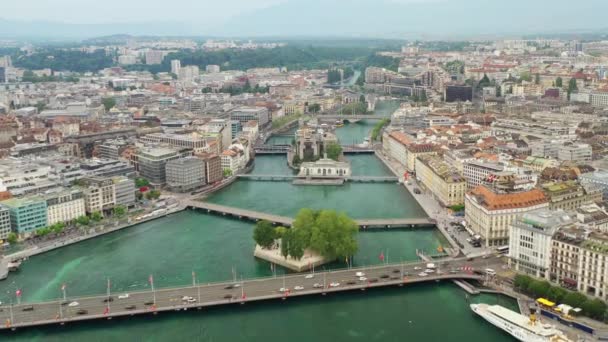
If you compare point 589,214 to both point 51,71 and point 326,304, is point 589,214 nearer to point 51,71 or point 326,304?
point 326,304

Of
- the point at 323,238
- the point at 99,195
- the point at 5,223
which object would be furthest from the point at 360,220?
the point at 5,223

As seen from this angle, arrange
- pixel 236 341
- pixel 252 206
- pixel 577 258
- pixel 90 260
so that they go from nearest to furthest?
→ pixel 236 341 < pixel 577 258 < pixel 90 260 < pixel 252 206

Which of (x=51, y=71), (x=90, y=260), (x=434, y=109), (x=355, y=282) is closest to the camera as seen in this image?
(x=355, y=282)

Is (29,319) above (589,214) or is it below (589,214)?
below

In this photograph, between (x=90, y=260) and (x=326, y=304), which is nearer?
(x=326, y=304)

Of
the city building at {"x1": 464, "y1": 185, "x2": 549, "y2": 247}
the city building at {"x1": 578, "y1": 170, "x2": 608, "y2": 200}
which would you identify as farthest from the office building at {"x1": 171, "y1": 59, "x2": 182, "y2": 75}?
the city building at {"x1": 464, "y1": 185, "x2": 549, "y2": 247}

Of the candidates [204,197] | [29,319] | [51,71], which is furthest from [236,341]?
[51,71]
